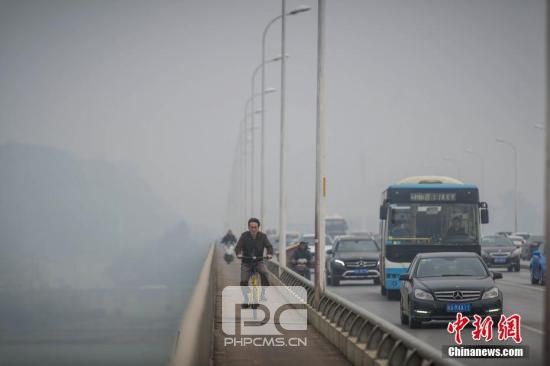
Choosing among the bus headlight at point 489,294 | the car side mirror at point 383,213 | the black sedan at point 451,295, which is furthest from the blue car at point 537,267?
the bus headlight at point 489,294

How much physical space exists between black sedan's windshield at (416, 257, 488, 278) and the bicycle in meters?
2.87

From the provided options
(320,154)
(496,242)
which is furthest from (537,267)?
(320,154)

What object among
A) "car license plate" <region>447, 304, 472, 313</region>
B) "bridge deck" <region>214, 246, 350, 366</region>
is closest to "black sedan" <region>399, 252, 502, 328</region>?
"car license plate" <region>447, 304, 472, 313</region>

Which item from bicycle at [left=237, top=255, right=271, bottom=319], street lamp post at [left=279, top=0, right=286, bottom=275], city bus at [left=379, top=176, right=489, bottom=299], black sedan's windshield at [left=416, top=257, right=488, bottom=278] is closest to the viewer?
bicycle at [left=237, top=255, right=271, bottom=319]

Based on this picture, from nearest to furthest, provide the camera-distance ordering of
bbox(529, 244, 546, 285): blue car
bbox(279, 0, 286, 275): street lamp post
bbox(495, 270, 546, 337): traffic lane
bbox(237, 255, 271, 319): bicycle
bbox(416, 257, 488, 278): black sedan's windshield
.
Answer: bbox(237, 255, 271, 319): bicycle
bbox(416, 257, 488, 278): black sedan's windshield
bbox(495, 270, 546, 337): traffic lane
bbox(529, 244, 546, 285): blue car
bbox(279, 0, 286, 275): street lamp post

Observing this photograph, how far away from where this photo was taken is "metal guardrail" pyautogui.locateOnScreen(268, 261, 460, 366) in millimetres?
15289

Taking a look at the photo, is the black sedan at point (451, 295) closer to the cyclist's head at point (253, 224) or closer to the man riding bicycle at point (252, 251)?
the man riding bicycle at point (252, 251)

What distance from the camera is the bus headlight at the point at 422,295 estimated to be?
25.5 metres

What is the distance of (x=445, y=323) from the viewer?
27156 mm

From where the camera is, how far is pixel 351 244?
1911 inches

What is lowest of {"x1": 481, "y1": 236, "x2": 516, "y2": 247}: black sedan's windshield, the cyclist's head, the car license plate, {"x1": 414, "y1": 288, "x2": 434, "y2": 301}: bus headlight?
the car license plate

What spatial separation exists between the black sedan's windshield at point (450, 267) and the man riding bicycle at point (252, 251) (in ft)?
9.45

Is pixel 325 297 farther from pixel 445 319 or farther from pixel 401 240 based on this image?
pixel 401 240

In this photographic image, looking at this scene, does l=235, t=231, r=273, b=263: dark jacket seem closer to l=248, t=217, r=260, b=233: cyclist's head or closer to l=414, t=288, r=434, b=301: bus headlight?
l=248, t=217, r=260, b=233: cyclist's head
